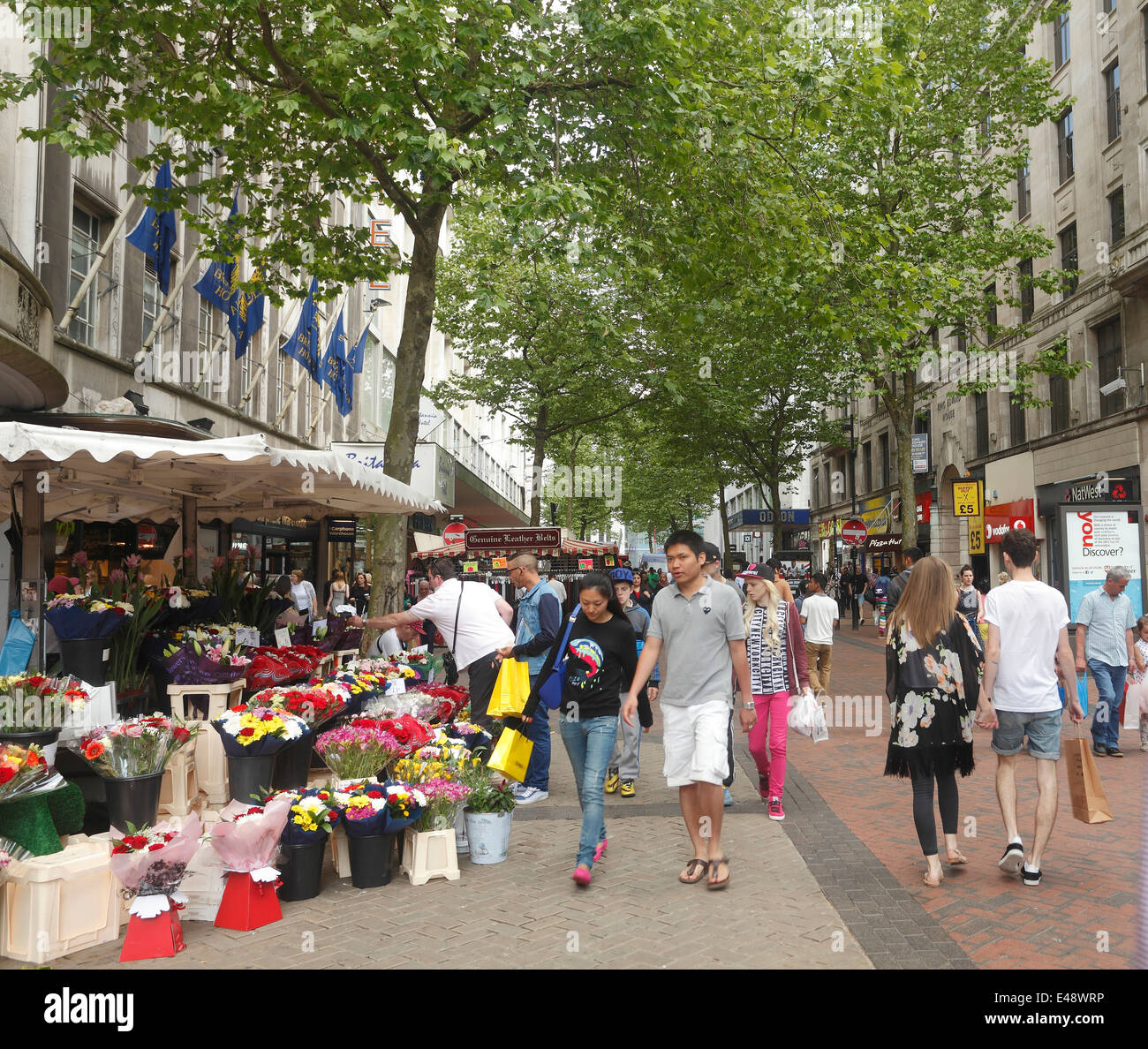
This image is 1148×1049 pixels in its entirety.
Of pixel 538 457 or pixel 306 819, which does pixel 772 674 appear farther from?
pixel 538 457

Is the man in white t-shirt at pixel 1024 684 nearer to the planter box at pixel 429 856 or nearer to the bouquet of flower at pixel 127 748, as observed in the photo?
the planter box at pixel 429 856

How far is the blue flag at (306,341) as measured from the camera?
19391 millimetres

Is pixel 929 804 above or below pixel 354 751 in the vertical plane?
below

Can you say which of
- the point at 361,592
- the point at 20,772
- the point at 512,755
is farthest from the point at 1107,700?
the point at 361,592

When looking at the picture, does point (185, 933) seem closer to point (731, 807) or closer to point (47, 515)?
point (731, 807)

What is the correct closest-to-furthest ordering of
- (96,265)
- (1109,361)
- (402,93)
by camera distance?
(402,93)
(96,265)
(1109,361)

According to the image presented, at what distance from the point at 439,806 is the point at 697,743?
164cm

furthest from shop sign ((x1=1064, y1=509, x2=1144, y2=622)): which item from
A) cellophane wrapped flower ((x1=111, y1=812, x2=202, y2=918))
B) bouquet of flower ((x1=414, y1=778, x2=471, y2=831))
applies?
cellophane wrapped flower ((x1=111, y1=812, x2=202, y2=918))

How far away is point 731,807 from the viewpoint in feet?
24.6

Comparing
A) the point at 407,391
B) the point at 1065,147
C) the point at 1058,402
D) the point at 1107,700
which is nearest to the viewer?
the point at 1107,700

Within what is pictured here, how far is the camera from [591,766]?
18.6 ft

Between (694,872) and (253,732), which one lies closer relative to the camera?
(694,872)
